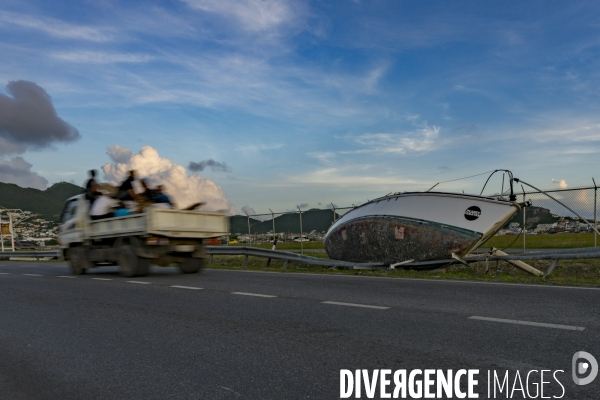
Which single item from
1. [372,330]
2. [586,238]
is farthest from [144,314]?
[586,238]

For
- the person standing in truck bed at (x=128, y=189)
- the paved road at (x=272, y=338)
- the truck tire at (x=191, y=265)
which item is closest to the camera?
the paved road at (x=272, y=338)

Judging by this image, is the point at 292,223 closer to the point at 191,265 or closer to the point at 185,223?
the point at 191,265

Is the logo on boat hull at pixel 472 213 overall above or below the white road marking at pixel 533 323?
above

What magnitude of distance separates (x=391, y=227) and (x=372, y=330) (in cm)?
917

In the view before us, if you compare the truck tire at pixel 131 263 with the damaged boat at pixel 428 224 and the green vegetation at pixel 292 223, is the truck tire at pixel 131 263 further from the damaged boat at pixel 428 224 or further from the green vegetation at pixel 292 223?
the green vegetation at pixel 292 223

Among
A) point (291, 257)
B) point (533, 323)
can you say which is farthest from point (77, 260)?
point (533, 323)

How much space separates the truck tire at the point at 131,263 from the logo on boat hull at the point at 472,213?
28.1 feet

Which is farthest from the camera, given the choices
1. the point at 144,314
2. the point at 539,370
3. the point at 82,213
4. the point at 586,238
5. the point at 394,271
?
the point at 586,238

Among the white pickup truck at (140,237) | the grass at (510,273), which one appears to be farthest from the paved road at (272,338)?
the white pickup truck at (140,237)

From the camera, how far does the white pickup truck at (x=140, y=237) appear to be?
1273 cm

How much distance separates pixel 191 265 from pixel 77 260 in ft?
12.2

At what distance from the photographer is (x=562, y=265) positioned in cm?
1395

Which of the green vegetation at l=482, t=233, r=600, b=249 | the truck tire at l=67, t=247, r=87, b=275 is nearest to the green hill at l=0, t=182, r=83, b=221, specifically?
the truck tire at l=67, t=247, r=87, b=275

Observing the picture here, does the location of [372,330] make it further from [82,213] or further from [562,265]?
[82,213]
